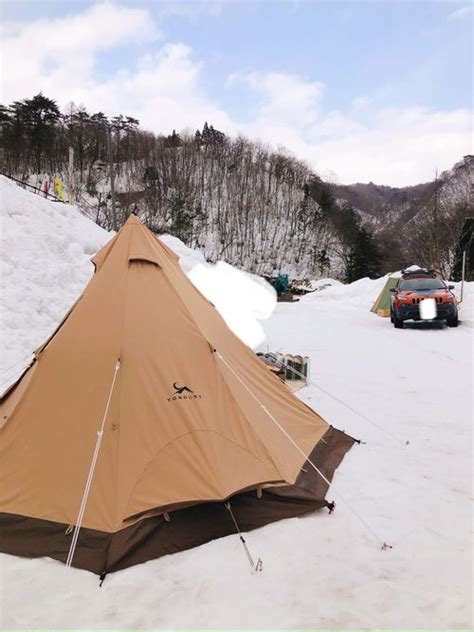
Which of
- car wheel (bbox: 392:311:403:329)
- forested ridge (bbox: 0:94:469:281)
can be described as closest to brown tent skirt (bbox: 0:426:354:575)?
car wheel (bbox: 392:311:403:329)

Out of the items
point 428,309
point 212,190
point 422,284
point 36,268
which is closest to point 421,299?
point 428,309

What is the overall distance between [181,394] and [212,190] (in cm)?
5954

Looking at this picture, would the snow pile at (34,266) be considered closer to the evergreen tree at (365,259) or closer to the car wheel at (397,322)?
the car wheel at (397,322)

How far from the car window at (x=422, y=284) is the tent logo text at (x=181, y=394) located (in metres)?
13.0

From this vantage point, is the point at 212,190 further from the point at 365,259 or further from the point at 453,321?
the point at 453,321

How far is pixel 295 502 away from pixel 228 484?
0.69 metres

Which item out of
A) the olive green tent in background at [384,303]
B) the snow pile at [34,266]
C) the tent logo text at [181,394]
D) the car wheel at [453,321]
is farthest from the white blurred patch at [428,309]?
Answer: the tent logo text at [181,394]

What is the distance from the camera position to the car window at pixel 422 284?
A: 14898mm

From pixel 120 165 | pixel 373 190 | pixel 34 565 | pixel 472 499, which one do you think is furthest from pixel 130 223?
pixel 373 190

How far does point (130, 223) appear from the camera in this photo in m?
4.71

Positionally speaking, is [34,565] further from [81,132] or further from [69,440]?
[81,132]

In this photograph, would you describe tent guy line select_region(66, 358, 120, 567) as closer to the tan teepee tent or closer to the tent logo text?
the tan teepee tent

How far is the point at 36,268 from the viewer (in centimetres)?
1034

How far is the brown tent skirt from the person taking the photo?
311 centimetres
